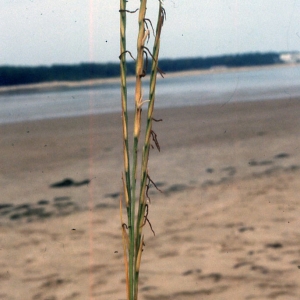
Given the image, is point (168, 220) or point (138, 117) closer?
point (138, 117)

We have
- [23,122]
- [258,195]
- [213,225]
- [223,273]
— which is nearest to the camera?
[223,273]

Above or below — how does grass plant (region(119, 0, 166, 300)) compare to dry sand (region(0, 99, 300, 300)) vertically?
above

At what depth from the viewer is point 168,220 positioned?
3561mm

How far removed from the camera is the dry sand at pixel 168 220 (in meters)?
2.53

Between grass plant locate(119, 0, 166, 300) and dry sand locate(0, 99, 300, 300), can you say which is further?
dry sand locate(0, 99, 300, 300)

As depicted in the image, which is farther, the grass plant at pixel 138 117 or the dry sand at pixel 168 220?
the dry sand at pixel 168 220

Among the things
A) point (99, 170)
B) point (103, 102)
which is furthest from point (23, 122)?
point (99, 170)

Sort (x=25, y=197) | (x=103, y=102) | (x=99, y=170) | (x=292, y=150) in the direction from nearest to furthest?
(x=25, y=197)
(x=99, y=170)
(x=292, y=150)
(x=103, y=102)

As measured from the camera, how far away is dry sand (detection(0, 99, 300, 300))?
2.53 meters

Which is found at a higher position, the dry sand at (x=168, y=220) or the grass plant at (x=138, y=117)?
the grass plant at (x=138, y=117)

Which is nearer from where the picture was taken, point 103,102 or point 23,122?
point 23,122

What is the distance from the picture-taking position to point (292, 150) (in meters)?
5.86

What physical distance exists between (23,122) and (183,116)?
3040 mm

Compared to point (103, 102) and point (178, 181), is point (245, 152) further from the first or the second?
point (103, 102)
